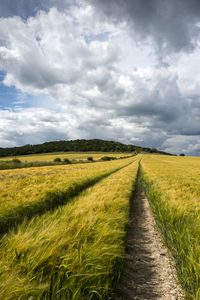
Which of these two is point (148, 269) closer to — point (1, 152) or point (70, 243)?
point (70, 243)

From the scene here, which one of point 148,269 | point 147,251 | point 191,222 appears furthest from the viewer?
point 147,251

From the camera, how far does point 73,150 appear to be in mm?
114875

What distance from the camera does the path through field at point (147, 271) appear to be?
6.19 ft

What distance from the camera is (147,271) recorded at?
2.34m

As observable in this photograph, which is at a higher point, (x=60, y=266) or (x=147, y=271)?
(x=60, y=266)

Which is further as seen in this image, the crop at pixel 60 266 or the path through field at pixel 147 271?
the path through field at pixel 147 271

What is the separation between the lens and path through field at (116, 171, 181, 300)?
189 centimetres

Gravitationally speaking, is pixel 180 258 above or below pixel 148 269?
above

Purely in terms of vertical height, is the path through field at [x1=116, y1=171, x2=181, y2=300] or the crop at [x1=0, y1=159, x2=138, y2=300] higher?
the crop at [x1=0, y1=159, x2=138, y2=300]

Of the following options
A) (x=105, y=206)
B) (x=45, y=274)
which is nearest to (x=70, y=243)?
(x=45, y=274)

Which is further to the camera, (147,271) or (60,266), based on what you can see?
(147,271)

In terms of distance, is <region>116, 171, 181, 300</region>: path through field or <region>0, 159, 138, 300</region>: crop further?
<region>116, 171, 181, 300</region>: path through field

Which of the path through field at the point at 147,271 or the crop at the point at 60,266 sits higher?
the crop at the point at 60,266

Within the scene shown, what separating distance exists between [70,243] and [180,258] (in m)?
1.59
